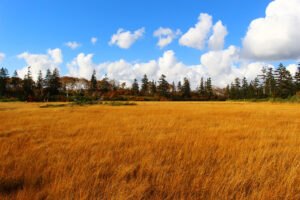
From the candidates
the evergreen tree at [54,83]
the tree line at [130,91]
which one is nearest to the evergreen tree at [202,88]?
the tree line at [130,91]

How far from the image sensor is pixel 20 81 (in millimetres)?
89062

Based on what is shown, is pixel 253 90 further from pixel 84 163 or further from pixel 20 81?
pixel 20 81

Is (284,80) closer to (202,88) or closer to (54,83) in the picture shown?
(202,88)

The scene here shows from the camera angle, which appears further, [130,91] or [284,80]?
[130,91]

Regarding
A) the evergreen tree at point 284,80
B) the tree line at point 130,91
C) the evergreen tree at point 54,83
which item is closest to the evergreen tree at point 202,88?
the tree line at point 130,91

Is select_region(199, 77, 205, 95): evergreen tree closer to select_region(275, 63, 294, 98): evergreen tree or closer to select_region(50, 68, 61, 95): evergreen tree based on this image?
select_region(275, 63, 294, 98): evergreen tree

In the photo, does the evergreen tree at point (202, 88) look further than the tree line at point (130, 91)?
Yes

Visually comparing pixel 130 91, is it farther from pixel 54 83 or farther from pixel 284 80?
pixel 284 80

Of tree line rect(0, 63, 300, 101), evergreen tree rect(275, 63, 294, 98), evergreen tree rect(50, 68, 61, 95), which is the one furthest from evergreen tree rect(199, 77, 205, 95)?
evergreen tree rect(50, 68, 61, 95)

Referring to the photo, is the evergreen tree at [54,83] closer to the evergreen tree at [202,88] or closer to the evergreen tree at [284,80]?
the evergreen tree at [202,88]

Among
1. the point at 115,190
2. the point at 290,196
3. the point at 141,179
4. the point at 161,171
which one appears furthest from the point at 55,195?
the point at 290,196

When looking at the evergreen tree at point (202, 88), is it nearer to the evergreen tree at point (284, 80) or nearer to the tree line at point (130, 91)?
the tree line at point (130, 91)

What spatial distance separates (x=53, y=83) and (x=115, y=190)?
281 feet

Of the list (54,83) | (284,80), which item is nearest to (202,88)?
(284,80)
